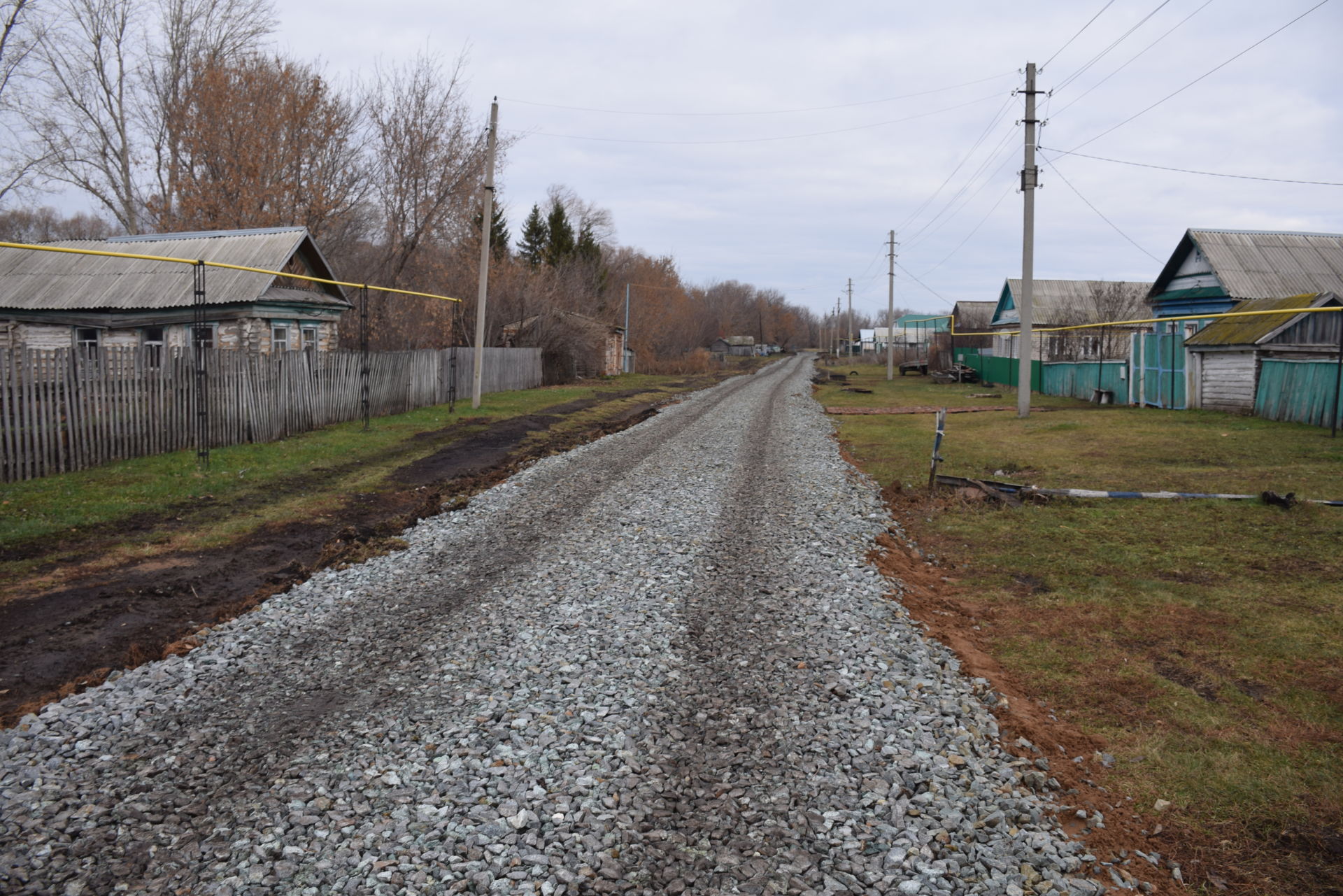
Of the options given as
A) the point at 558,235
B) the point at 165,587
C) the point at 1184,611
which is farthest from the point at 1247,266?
the point at 558,235

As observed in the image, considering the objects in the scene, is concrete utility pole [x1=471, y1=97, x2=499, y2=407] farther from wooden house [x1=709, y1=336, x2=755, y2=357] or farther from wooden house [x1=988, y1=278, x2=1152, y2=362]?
wooden house [x1=709, y1=336, x2=755, y2=357]

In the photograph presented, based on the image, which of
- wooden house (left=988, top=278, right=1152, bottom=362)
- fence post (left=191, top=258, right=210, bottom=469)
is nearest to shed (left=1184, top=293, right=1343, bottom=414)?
wooden house (left=988, top=278, right=1152, bottom=362)

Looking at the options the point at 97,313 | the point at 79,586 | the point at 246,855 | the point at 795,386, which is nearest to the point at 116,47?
the point at 97,313

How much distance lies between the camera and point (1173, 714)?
18.4 ft

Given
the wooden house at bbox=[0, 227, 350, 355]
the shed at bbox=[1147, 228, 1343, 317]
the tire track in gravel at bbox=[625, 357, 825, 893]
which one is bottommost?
the tire track in gravel at bbox=[625, 357, 825, 893]

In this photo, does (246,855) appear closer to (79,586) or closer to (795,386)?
(79,586)

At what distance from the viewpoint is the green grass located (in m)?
4.93

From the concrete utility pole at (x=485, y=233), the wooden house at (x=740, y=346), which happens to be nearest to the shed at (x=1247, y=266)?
the concrete utility pole at (x=485, y=233)

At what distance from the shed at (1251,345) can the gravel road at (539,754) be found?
1881 centimetres

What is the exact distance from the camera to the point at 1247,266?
29.6 m

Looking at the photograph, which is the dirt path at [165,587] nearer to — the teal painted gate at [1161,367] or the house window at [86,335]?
the house window at [86,335]

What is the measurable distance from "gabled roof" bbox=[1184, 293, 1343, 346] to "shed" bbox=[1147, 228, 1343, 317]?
556 cm

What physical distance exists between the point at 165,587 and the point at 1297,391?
2359cm

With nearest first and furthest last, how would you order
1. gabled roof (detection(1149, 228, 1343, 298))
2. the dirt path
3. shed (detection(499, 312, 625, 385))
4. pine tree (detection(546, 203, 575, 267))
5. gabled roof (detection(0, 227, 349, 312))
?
the dirt path → gabled roof (detection(0, 227, 349, 312)) → gabled roof (detection(1149, 228, 1343, 298)) → shed (detection(499, 312, 625, 385)) → pine tree (detection(546, 203, 575, 267))
